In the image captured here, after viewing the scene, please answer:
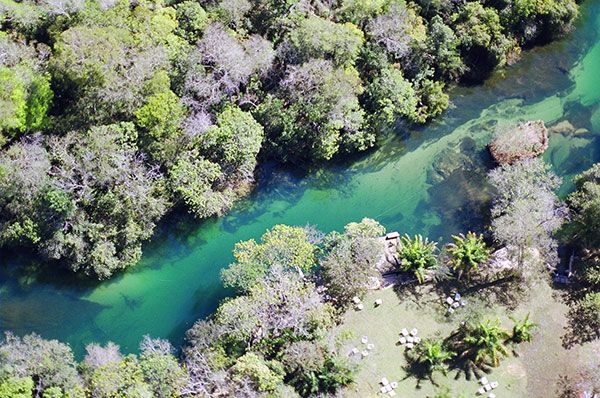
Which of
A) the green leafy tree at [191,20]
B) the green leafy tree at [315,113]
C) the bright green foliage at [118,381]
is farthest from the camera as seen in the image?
the green leafy tree at [191,20]

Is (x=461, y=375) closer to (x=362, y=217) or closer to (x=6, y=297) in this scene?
(x=362, y=217)

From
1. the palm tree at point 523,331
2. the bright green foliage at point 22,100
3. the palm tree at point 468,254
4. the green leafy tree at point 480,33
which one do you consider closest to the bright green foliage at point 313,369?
the palm tree at point 468,254

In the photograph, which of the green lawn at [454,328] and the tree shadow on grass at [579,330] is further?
the tree shadow on grass at [579,330]

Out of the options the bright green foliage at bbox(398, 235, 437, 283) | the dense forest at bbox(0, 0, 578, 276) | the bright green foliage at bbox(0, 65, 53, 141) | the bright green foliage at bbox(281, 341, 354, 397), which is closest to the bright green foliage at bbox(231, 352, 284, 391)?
the bright green foliage at bbox(281, 341, 354, 397)

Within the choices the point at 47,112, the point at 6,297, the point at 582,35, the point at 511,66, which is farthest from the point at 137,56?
the point at 582,35

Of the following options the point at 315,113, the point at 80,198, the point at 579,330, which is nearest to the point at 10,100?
the point at 80,198

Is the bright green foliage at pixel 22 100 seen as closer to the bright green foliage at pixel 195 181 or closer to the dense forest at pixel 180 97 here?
the dense forest at pixel 180 97

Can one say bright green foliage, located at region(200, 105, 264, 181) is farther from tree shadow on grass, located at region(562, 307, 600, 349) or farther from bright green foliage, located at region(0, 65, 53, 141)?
tree shadow on grass, located at region(562, 307, 600, 349)

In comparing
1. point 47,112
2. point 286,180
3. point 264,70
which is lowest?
point 286,180
